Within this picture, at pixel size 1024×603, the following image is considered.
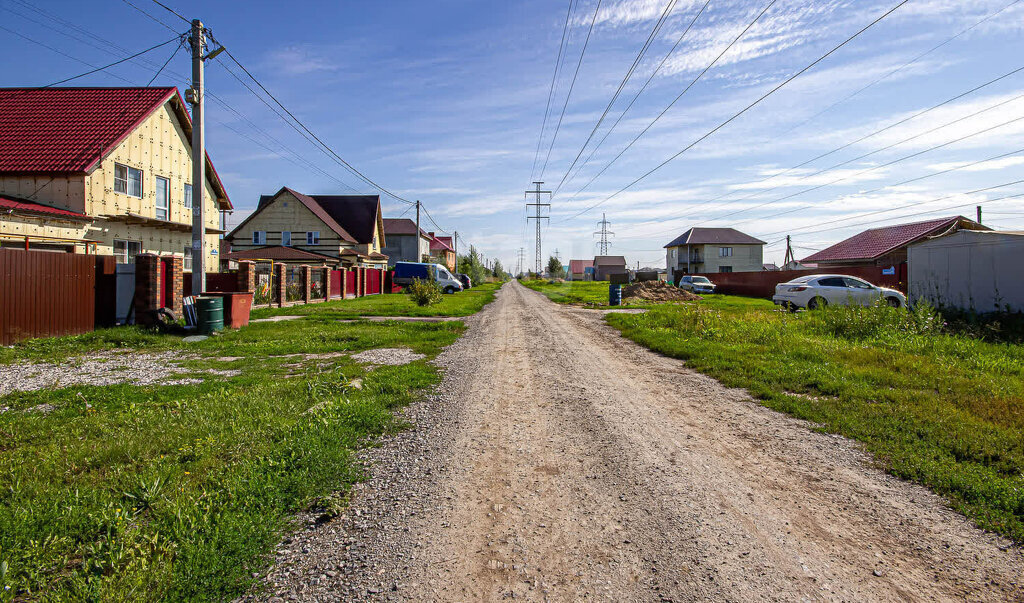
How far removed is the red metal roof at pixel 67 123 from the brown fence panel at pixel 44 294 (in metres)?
7.33

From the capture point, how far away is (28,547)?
2863 millimetres

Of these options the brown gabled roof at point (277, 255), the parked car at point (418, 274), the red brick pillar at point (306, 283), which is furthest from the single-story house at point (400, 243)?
the red brick pillar at point (306, 283)

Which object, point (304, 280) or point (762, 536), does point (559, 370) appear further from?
point (304, 280)

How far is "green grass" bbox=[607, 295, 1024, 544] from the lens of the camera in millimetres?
4055

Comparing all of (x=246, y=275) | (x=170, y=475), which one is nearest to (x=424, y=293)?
(x=246, y=275)

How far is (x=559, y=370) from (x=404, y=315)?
11836 mm

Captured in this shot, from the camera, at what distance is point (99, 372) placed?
7938mm

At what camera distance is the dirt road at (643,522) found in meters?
2.64

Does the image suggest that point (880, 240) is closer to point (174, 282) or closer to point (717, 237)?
point (717, 237)

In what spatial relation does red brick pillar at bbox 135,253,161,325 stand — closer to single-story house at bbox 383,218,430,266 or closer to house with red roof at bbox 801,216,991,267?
house with red roof at bbox 801,216,991,267

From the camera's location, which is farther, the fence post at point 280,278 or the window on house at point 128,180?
the fence post at point 280,278

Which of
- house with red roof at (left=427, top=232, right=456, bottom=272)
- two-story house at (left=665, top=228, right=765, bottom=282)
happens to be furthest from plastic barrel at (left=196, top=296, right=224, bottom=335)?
house with red roof at (left=427, top=232, right=456, bottom=272)

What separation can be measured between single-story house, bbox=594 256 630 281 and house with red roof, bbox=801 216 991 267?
58.0 meters

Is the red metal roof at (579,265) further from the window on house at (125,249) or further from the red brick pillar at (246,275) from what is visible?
the red brick pillar at (246,275)
